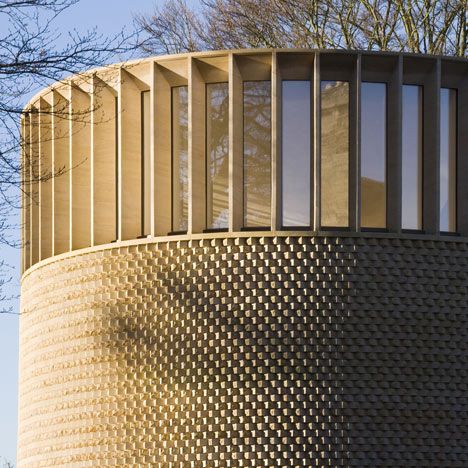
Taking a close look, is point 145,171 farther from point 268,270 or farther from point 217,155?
point 268,270

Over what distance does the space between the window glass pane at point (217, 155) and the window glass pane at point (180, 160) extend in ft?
0.93

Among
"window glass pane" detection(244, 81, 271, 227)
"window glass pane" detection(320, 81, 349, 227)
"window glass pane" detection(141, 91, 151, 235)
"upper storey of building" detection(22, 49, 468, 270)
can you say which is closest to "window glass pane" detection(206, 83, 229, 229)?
"upper storey of building" detection(22, 49, 468, 270)

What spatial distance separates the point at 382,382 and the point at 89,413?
3.57 meters

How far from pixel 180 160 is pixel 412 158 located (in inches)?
111

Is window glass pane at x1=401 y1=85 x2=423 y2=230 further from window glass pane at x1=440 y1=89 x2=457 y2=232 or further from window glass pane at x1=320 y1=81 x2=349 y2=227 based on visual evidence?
window glass pane at x1=320 y1=81 x2=349 y2=227

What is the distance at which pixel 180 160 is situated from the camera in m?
16.7

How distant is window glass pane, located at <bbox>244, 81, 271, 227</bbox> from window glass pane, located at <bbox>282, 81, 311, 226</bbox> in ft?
0.64

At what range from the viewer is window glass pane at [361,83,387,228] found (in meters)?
16.3

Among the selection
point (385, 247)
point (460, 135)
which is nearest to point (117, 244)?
point (385, 247)

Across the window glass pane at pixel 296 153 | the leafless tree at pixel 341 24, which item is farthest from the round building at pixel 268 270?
the leafless tree at pixel 341 24

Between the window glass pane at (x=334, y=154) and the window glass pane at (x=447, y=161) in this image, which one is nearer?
the window glass pane at (x=334, y=154)

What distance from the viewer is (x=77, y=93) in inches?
698

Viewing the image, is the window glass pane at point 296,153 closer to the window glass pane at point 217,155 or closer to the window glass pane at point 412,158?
the window glass pane at point 217,155

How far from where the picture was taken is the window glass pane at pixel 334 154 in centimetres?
1617
